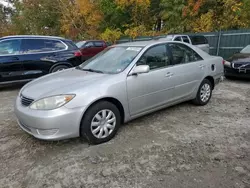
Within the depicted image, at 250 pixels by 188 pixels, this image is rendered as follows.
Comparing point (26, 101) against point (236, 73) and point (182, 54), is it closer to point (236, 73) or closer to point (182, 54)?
point (182, 54)

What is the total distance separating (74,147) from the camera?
2889mm

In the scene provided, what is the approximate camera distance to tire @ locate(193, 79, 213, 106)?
14.1 ft

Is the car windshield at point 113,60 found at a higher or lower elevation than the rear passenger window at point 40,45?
lower

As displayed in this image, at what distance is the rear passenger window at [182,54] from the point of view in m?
3.81

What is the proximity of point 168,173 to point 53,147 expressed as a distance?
5.43 ft

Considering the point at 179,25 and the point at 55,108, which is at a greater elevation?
the point at 179,25

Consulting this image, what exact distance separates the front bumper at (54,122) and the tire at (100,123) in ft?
0.36

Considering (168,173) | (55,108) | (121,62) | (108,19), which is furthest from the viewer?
(108,19)

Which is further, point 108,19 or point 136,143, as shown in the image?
point 108,19

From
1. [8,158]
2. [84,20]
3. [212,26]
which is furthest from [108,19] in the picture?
[8,158]

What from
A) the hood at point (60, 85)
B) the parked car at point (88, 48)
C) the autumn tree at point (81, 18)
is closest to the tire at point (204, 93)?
the hood at point (60, 85)

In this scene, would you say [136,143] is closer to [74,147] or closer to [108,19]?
[74,147]

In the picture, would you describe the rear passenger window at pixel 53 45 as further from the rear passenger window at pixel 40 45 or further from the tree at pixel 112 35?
the tree at pixel 112 35

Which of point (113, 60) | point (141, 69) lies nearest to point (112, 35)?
point (113, 60)
